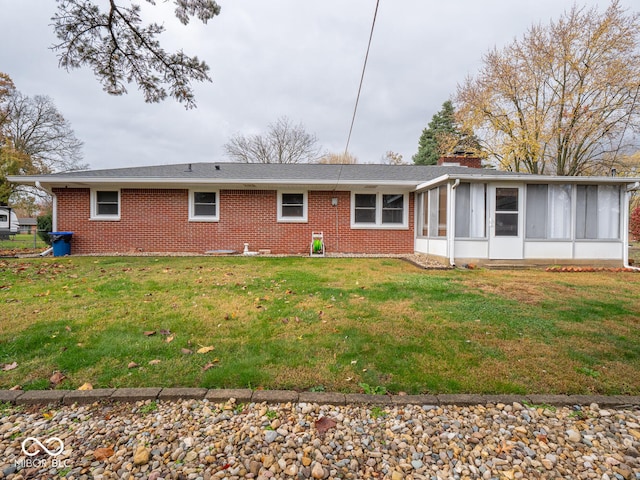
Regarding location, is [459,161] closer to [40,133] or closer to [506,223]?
[506,223]

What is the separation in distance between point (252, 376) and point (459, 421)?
1557 mm

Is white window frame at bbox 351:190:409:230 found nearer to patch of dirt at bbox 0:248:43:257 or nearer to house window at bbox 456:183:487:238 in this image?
house window at bbox 456:183:487:238

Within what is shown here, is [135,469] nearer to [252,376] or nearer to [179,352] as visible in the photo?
[252,376]

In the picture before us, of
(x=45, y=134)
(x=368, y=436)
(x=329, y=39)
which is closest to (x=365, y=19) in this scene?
(x=329, y=39)

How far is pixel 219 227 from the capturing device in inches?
448

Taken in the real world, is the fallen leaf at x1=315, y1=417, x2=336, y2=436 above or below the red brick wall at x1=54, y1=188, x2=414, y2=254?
below

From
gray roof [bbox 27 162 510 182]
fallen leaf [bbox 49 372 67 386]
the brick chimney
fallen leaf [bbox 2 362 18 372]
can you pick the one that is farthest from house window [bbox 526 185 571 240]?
fallen leaf [bbox 2 362 18 372]

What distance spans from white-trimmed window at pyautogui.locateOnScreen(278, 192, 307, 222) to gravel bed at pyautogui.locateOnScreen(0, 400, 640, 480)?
9.56m

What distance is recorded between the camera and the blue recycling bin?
10.3 m

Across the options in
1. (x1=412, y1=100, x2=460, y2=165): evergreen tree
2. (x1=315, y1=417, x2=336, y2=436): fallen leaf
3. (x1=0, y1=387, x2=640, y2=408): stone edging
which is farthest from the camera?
(x1=412, y1=100, x2=460, y2=165): evergreen tree

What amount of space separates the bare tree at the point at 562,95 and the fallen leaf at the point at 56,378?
77.0 feet

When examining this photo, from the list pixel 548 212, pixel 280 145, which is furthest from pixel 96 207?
pixel 280 145

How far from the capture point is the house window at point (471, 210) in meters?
8.88

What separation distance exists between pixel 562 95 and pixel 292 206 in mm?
18517
